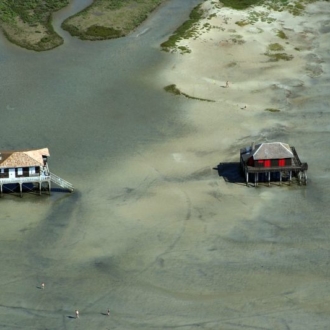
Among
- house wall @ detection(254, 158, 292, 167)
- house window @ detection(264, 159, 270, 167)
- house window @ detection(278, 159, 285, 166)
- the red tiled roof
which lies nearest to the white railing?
the red tiled roof

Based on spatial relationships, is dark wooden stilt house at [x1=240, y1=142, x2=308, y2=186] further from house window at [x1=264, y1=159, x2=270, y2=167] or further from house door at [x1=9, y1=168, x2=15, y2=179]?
house door at [x1=9, y1=168, x2=15, y2=179]

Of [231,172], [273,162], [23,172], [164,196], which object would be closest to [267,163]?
[273,162]

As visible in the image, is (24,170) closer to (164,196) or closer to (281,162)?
(164,196)

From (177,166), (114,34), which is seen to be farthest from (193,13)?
(177,166)

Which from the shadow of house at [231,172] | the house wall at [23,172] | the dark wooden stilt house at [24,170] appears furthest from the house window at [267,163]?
the house wall at [23,172]

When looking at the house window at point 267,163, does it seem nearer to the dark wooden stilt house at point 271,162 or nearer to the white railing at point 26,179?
the dark wooden stilt house at point 271,162

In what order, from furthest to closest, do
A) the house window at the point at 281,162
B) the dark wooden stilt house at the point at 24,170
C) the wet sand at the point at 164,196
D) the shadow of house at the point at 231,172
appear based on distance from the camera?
the shadow of house at the point at 231,172 < the house window at the point at 281,162 < the dark wooden stilt house at the point at 24,170 < the wet sand at the point at 164,196
